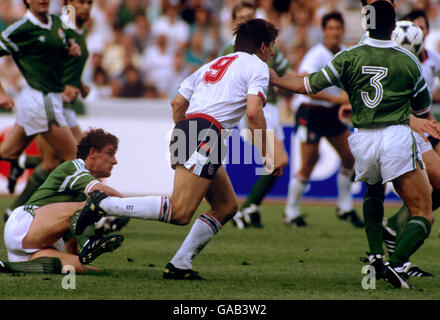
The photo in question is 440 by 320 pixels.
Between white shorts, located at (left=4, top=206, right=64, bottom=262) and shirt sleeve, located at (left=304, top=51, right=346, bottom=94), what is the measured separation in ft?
7.28

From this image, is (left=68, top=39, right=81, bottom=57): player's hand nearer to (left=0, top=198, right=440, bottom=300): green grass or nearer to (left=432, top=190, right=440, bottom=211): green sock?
(left=0, top=198, right=440, bottom=300): green grass

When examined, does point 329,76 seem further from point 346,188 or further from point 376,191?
point 346,188

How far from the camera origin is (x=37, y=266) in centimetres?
584

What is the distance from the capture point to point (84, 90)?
29.9 ft

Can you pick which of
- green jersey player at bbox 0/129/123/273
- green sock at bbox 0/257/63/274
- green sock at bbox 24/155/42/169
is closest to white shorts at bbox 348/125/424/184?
green jersey player at bbox 0/129/123/273

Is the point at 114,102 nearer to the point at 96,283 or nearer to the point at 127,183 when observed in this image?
the point at 127,183

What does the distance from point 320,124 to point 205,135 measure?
4421 mm

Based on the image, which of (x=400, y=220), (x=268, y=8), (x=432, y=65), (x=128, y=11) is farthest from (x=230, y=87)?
(x=128, y=11)

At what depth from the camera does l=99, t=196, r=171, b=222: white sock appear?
5418 millimetres

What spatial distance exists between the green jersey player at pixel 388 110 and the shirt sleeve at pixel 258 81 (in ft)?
1.08

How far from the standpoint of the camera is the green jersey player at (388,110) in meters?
5.58

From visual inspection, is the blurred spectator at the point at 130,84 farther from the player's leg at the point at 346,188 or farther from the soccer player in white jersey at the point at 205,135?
the soccer player in white jersey at the point at 205,135
